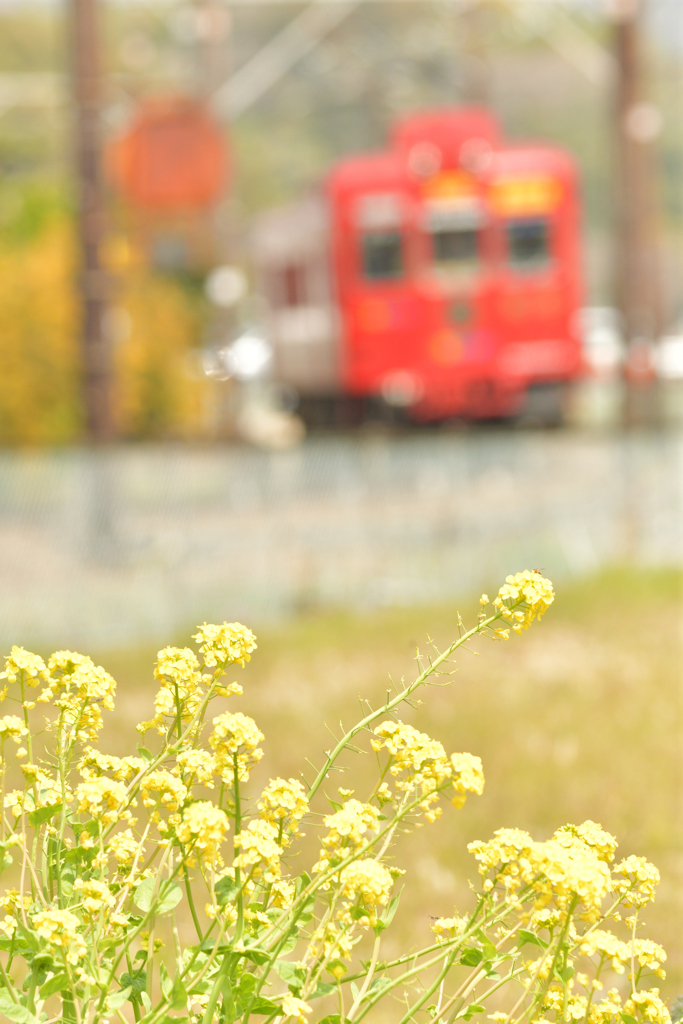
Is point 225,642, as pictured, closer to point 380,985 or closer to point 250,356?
point 380,985

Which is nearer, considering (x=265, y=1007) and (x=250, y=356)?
(x=265, y=1007)

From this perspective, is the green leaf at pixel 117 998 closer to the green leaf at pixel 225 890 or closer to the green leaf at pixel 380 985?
the green leaf at pixel 225 890

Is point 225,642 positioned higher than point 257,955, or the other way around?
point 225,642

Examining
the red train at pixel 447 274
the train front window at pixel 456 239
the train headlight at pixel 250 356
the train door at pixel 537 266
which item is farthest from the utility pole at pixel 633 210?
the train headlight at pixel 250 356

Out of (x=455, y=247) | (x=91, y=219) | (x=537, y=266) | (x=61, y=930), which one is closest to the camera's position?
(x=61, y=930)

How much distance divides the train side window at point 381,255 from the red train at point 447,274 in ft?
0.04

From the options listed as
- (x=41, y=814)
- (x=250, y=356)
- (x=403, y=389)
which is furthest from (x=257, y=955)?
(x=250, y=356)

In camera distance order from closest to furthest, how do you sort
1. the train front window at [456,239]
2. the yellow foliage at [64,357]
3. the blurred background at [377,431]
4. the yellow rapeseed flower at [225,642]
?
the yellow rapeseed flower at [225,642] < the blurred background at [377,431] < the train front window at [456,239] < the yellow foliage at [64,357]

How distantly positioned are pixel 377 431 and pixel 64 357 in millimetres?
3553

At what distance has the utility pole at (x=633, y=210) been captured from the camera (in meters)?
13.5

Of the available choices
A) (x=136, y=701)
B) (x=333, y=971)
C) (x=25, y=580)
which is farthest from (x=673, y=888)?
(x=25, y=580)

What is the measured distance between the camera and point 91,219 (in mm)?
11281

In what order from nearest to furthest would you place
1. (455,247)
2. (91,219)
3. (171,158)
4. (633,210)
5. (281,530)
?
(281,530) → (91,219) → (633,210) → (171,158) → (455,247)

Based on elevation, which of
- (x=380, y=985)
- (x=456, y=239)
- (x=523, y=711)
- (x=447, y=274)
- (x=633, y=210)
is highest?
(x=633, y=210)
